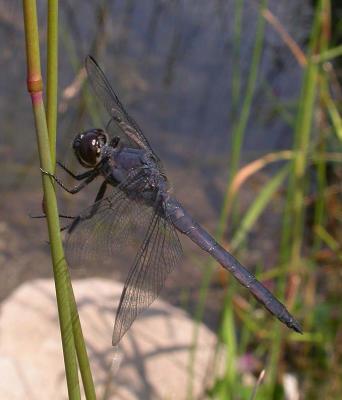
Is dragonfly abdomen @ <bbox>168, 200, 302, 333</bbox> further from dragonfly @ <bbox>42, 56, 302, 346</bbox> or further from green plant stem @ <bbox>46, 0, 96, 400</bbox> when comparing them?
green plant stem @ <bbox>46, 0, 96, 400</bbox>

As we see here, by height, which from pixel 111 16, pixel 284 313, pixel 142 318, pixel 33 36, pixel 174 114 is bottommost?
pixel 33 36

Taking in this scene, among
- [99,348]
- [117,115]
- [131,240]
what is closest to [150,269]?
[131,240]

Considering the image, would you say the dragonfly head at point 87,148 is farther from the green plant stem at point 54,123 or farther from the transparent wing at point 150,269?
the green plant stem at point 54,123

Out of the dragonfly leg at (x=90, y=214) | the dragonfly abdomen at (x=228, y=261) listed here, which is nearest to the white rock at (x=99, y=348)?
the dragonfly abdomen at (x=228, y=261)

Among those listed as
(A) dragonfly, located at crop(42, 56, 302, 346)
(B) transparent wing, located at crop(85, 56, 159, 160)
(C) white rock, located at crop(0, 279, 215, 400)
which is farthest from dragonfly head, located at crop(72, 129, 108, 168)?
(C) white rock, located at crop(0, 279, 215, 400)

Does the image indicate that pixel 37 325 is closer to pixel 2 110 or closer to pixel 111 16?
pixel 2 110

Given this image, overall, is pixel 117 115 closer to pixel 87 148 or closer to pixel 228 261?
pixel 87 148

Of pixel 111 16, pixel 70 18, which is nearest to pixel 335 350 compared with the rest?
pixel 70 18
